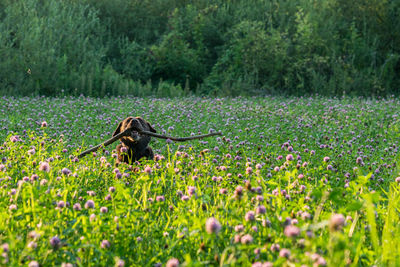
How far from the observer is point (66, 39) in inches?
607

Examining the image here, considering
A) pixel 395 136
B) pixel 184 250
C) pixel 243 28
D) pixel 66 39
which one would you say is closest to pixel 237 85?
pixel 243 28

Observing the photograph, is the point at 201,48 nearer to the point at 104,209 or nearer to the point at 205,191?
the point at 205,191

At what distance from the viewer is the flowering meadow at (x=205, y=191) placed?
2.19m

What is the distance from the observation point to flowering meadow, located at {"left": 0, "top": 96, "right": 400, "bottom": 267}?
86.2 inches

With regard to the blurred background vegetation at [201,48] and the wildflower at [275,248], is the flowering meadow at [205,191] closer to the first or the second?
the wildflower at [275,248]

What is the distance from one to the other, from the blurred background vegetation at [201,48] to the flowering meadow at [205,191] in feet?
11.6

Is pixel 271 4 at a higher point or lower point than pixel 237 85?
higher

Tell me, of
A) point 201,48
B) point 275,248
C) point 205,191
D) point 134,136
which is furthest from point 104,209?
point 201,48

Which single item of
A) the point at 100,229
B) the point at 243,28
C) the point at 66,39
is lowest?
the point at 100,229

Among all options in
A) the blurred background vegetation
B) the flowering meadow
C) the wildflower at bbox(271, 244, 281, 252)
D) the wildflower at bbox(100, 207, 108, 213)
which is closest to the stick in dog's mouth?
the flowering meadow

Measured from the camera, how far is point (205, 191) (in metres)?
3.67

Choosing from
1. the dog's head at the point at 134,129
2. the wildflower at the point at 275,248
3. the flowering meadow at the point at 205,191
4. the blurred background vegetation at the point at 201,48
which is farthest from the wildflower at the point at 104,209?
the blurred background vegetation at the point at 201,48

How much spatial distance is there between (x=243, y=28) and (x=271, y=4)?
312 cm

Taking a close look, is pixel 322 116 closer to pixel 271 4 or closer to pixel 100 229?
pixel 100 229
